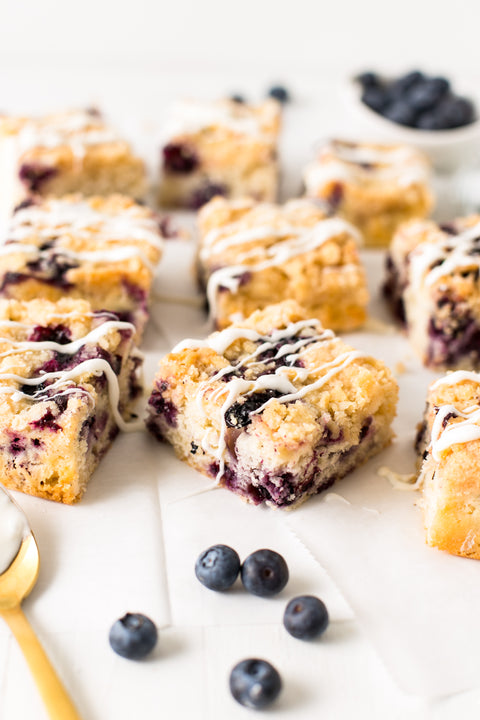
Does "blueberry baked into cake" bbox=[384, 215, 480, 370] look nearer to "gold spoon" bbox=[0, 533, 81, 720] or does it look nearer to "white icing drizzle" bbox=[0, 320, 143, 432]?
"white icing drizzle" bbox=[0, 320, 143, 432]

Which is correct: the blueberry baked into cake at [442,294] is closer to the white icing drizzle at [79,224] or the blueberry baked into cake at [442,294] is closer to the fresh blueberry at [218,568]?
the white icing drizzle at [79,224]

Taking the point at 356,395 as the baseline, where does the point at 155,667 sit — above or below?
below

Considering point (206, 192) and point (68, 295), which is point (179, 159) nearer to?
point (206, 192)

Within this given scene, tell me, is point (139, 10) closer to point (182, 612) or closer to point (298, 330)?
point (298, 330)

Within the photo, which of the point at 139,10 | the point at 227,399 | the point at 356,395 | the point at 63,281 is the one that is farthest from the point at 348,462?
the point at 139,10

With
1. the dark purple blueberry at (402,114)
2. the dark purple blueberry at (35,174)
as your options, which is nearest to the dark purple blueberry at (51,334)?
the dark purple blueberry at (35,174)

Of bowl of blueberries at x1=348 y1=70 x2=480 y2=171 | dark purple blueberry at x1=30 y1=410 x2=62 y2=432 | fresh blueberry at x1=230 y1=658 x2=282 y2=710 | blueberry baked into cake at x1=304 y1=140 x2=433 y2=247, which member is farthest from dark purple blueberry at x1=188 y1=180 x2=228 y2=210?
fresh blueberry at x1=230 y1=658 x2=282 y2=710

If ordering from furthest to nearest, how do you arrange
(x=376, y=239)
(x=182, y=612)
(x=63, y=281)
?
(x=376, y=239) → (x=63, y=281) → (x=182, y=612)
